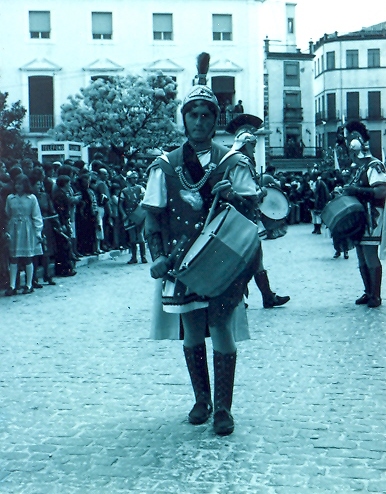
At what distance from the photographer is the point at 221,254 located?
526 cm

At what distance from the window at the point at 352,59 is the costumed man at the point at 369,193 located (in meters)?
68.1

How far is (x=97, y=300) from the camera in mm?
12672

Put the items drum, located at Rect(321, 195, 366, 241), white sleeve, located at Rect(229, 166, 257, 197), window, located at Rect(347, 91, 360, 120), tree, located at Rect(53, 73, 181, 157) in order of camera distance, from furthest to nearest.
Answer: window, located at Rect(347, 91, 360, 120) → tree, located at Rect(53, 73, 181, 157) → drum, located at Rect(321, 195, 366, 241) → white sleeve, located at Rect(229, 166, 257, 197)

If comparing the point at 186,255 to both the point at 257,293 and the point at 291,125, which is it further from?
the point at 291,125

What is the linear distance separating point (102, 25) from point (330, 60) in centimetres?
3529

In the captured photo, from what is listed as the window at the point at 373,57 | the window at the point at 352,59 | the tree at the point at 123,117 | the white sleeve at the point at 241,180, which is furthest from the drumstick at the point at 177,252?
the window at the point at 352,59

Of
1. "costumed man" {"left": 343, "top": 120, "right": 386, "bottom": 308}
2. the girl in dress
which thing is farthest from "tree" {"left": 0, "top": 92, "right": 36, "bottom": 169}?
"costumed man" {"left": 343, "top": 120, "right": 386, "bottom": 308}

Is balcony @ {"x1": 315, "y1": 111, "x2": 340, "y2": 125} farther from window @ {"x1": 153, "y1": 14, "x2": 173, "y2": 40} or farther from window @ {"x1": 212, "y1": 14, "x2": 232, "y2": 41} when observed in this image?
window @ {"x1": 153, "y1": 14, "x2": 173, "y2": 40}

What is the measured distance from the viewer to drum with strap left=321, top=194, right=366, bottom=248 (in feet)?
34.8

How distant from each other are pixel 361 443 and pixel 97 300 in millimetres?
7704

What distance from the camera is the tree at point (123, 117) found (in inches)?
1556

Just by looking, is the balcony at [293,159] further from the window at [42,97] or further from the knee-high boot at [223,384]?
the knee-high boot at [223,384]

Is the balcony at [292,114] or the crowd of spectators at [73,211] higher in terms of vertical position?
the balcony at [292,114]

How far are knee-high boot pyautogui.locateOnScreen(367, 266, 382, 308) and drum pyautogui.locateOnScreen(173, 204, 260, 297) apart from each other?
227 inches
